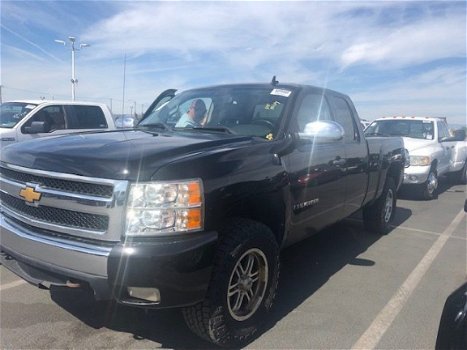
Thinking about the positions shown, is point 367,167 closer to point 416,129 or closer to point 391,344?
point 391,344

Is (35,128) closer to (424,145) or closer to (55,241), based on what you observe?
(55,241)

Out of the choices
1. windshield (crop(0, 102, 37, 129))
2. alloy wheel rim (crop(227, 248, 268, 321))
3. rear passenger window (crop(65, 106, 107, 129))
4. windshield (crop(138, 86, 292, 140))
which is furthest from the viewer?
rear passenger window (crop(65, 106, 107, 129))

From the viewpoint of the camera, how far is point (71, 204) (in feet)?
8.68

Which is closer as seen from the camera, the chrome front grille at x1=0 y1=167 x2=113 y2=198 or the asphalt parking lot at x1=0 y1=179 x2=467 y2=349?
the chrome front grille at x1=0 y1=167 x2=113 y2=198

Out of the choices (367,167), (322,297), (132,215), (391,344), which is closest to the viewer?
(132,215)

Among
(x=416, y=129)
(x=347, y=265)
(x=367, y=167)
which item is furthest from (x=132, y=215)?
(x=416, y=129)

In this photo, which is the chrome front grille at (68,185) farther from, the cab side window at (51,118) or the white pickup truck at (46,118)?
the cab side window at (51,118)

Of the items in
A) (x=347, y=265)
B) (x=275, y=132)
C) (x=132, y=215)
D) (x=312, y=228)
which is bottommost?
(x=347, y=265)

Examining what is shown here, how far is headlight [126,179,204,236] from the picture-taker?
8.20 ft

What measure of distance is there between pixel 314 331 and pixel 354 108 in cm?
303

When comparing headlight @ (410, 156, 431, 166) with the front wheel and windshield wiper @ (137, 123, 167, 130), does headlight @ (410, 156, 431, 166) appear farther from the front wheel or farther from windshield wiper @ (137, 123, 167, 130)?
windshield wiper @ (137, 123, 167, 130)

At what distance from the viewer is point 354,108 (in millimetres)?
5391

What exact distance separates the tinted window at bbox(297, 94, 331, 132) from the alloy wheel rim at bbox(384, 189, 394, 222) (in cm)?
231

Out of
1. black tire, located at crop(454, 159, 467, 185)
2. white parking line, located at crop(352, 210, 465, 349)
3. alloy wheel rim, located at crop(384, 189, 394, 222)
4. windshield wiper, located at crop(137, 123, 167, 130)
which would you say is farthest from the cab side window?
black tire, located at crop(454, 159, 467, 185)
